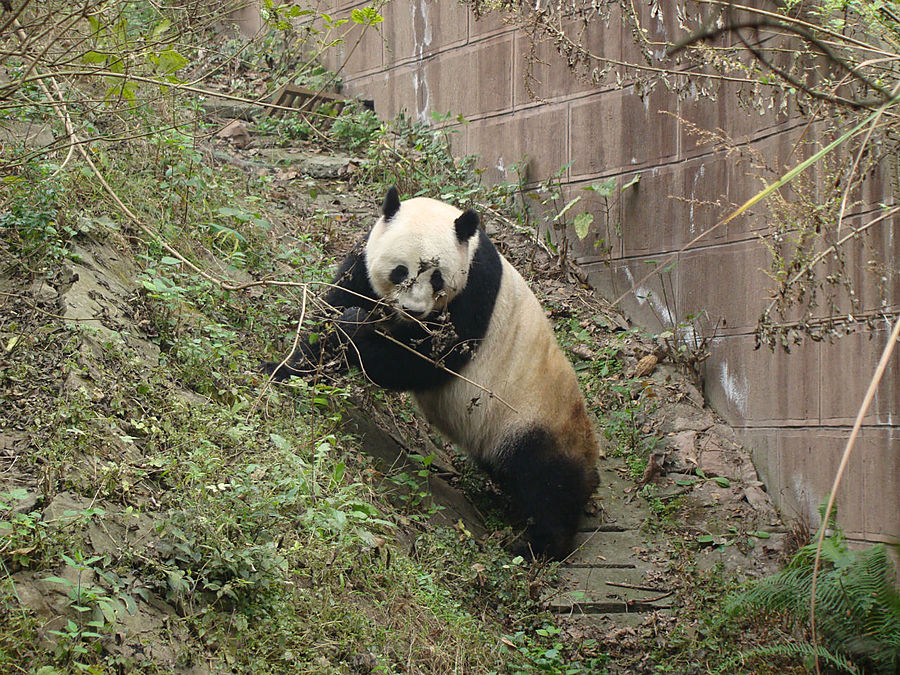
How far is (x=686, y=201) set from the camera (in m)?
5.95

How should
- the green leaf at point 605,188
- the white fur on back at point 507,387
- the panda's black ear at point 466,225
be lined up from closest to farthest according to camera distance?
the panda's black ear at point 466,225 < the white fur on back at point 507,387 < the green leaf at point 605,188

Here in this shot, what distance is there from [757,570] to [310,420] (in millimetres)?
3078

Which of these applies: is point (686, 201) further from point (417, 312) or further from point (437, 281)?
point (417, 312)

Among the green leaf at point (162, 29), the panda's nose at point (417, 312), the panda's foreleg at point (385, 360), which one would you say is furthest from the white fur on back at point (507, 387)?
the green leaf at point (162, 29)

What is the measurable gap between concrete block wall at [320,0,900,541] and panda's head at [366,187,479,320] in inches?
64.0

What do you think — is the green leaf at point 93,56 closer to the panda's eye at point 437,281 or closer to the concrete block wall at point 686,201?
the panda's eye at point 437,281

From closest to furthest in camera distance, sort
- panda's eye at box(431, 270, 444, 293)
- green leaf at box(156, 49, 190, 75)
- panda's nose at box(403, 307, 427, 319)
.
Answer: green leaf at box(156, 49, 190, 75)
panda's nose at box(403, 307, 427, 319)
panda's eye at box(431, 270, 444, 293)

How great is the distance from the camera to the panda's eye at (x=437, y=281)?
537 cm

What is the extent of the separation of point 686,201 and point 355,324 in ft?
8.52

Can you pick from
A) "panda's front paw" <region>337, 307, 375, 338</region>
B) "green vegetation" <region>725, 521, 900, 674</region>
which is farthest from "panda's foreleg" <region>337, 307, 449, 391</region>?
"green vegetation" <region>725, 521, 900, 674</region>

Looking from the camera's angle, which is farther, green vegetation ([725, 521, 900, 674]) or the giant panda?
the giant panda

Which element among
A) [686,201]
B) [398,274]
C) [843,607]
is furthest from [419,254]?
[843,607]

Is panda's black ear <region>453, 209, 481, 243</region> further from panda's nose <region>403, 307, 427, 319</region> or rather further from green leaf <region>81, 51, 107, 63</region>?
green leaf <region>81, 51, 107, 63</region>

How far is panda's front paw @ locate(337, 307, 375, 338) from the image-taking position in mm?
5367
